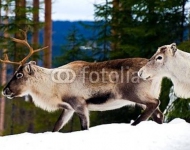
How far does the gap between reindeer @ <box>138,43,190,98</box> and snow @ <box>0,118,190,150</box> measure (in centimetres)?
66

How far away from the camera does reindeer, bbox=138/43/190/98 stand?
8.00 meters

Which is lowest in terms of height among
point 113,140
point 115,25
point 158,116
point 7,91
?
point 158,116

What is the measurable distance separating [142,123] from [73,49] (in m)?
13.4

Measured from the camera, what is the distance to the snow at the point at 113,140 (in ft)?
22.8

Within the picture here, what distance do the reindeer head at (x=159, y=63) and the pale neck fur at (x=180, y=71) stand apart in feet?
0.19

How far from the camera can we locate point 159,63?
26.8 ft

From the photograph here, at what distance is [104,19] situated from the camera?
21375mm

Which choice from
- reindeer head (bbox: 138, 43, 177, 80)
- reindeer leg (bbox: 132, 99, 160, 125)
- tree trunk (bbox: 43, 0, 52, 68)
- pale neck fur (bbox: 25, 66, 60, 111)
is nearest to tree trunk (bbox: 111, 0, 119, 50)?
tree trunk (bbox: 43, 0, 52, 68)

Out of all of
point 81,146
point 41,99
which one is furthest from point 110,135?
point 41,99

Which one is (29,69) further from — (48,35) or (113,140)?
(48,35)

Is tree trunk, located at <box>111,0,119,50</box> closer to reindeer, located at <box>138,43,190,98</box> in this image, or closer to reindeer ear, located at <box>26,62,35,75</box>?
reindeer ear, located at <box>26,62,35,75</box>

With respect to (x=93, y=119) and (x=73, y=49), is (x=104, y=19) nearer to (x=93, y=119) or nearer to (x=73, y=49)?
(x=73, y=49)

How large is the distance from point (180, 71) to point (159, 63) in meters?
0.34

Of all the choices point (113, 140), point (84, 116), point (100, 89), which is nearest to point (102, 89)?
point (100, 89)
